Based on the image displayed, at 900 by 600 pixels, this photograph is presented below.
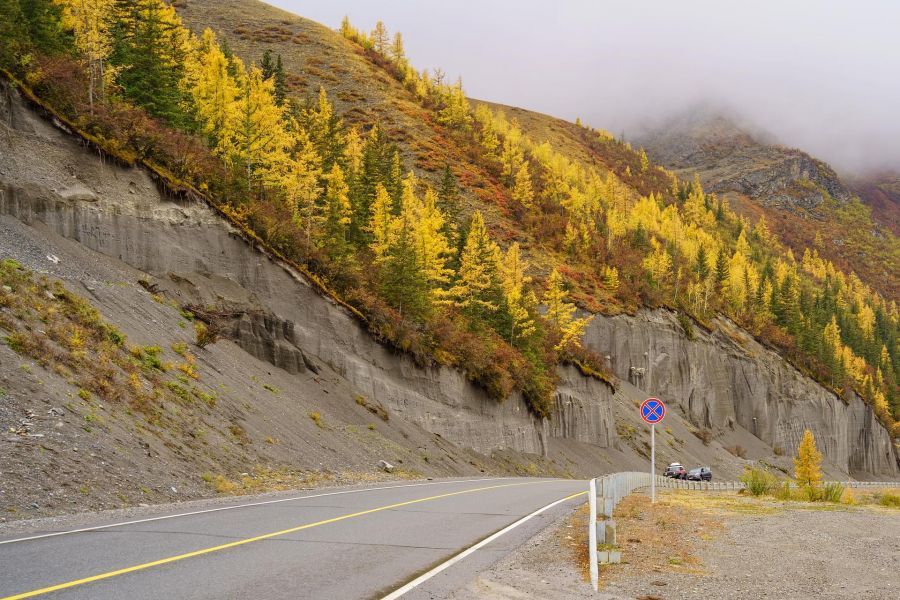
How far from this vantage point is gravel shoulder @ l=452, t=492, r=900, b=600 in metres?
8.41

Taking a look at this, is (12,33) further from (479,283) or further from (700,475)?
(700,475)

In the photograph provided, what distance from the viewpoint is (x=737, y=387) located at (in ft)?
301

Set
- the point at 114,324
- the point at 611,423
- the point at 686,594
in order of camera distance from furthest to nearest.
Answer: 1. the point at 611,423
2. the point at 114,324
3. the point at 686,594

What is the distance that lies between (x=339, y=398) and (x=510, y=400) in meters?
17.4

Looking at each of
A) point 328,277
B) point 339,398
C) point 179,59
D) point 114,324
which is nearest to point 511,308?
point 328,277

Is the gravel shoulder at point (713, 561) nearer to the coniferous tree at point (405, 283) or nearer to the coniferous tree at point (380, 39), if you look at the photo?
the coniferous tree at point (405, 283)

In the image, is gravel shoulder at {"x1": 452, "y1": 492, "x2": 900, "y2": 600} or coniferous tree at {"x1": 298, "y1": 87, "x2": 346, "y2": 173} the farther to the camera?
coniferous tree at {"x1": 298, "y1": 87, "x2": 346, "y2": 173}

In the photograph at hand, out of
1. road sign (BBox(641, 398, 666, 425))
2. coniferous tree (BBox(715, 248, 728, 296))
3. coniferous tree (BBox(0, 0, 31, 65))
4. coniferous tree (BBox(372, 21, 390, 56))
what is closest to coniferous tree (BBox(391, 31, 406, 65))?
coniferous tree (BBox(372, 21, 390, 56))

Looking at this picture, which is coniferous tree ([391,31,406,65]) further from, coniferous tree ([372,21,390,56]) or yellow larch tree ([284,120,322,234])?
yellow larch tree ([284,120,322,234])

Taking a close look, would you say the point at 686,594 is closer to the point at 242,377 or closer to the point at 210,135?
the point at 242,377

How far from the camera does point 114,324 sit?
23.8 meters

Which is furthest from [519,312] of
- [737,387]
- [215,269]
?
[737,387]

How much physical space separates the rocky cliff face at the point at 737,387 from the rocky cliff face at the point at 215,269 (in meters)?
39.7

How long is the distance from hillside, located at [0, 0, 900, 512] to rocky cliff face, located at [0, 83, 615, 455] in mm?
133
